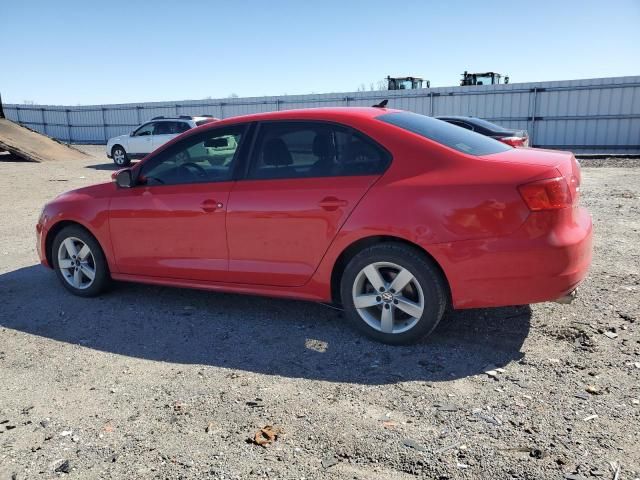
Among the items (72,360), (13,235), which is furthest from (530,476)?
(13,235)

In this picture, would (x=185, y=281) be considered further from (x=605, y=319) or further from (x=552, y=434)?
(x=605, y=319)

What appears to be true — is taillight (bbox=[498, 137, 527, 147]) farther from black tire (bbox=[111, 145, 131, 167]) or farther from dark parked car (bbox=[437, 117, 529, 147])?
black tire (bbox=[111, 145, 131, 167])

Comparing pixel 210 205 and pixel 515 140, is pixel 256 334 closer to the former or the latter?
pixel 210 205

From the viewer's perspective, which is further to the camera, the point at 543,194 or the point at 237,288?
the point at 237,288

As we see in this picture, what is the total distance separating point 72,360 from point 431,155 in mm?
2905

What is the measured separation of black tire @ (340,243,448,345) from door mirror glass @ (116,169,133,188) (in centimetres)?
215

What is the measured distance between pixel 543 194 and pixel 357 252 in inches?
51.4

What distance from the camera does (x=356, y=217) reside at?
12.5ft

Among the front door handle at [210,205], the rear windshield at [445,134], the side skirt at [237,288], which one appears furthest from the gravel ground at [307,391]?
the rear windshield at [445,134]

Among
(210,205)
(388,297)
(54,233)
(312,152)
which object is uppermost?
(312,152)

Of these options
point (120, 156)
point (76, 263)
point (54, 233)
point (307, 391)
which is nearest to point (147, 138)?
point (120, 156)

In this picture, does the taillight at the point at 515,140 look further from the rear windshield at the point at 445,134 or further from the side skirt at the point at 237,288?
the side skirt at the point at 237,288

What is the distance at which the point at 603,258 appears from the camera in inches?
232

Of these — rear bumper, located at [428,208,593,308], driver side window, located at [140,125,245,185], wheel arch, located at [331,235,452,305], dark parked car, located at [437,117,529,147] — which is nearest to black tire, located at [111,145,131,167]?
dark parked car, located at [437,117,529,147]
